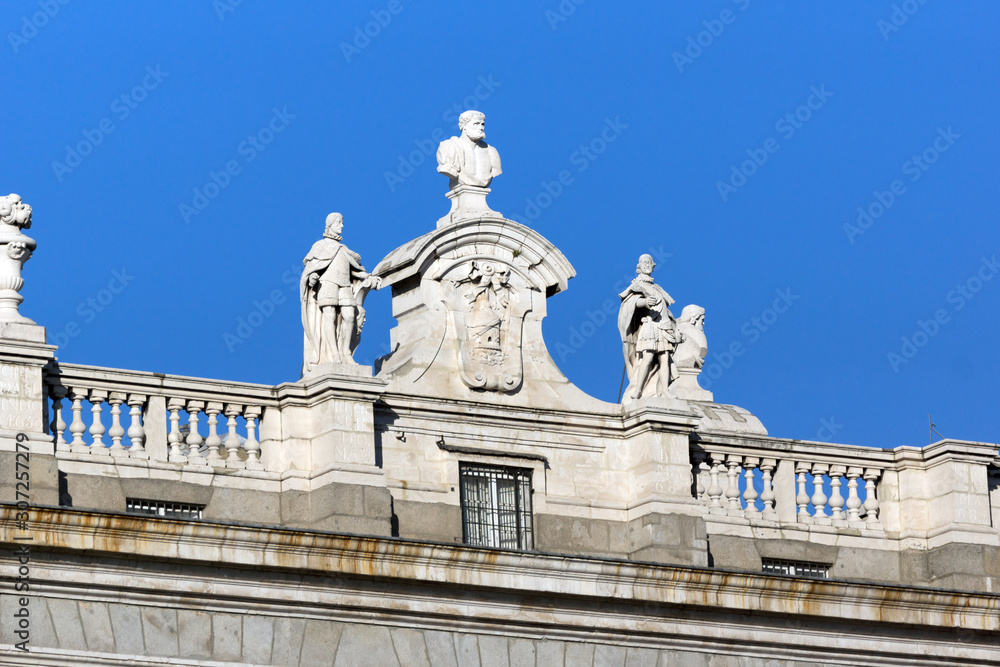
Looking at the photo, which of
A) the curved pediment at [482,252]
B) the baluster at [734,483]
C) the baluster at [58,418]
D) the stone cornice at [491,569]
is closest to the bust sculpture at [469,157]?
the curved pediment at [482,252]

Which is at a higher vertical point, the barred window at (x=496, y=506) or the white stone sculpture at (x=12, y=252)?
the white stone sculpture at (x=12, y=252)

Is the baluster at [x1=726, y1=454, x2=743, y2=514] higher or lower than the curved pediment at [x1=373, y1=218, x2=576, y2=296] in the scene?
lower

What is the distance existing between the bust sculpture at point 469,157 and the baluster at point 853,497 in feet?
19.8

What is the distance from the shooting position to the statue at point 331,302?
30.9 m

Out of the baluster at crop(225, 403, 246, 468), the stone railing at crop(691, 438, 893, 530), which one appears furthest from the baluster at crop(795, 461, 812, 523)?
the baluster at crop(225, 403, 246, 468)

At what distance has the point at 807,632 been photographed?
1266 inches

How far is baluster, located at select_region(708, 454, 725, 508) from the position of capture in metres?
32.9

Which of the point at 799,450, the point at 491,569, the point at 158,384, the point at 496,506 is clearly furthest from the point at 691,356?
the point at 158,384

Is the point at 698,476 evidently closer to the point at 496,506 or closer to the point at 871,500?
the point at 871,500

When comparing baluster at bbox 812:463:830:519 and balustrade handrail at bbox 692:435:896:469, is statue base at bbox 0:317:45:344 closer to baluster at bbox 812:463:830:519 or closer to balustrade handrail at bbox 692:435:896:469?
balustrade handrail at bbox 692:435:896:469

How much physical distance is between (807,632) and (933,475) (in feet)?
10.1

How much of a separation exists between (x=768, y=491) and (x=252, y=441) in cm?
706

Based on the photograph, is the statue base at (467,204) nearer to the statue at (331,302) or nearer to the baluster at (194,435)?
the statue at (331,302)

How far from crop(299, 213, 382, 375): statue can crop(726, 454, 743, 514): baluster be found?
533cm
